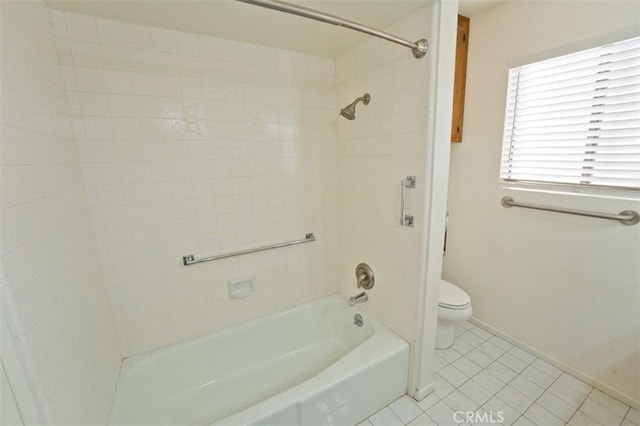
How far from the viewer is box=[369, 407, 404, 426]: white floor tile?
142cm

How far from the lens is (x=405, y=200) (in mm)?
1442

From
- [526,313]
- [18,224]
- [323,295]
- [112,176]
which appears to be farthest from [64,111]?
[526,313]

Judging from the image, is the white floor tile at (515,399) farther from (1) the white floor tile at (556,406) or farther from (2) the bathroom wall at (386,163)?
(2) the bathroom wall at (386,163)

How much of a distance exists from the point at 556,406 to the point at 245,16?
2.66 m

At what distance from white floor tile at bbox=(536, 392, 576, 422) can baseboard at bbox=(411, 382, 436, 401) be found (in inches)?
23.3

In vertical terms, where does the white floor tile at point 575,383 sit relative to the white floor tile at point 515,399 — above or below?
below

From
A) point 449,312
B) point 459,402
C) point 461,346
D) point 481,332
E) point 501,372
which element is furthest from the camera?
point 481,332

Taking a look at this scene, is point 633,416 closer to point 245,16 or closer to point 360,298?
point 360,298

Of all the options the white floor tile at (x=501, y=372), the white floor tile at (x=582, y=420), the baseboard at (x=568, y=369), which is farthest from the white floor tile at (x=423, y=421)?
the baseboard at (x=568, y=369)

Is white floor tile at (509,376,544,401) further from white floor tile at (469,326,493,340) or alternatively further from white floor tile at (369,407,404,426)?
white floor tile at (369,407,404,426)

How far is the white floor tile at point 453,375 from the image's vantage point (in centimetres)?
168

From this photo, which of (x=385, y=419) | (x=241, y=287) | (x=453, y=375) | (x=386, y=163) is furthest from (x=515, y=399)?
(x=241, y=287)

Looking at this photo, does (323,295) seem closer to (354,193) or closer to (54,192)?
(354,193)

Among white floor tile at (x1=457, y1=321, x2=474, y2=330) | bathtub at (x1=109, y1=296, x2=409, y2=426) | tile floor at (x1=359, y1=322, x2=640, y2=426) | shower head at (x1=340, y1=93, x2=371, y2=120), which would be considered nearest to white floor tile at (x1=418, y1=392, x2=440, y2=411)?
tile floor at (x1=359, y1=322, x2=640, y2=426)
